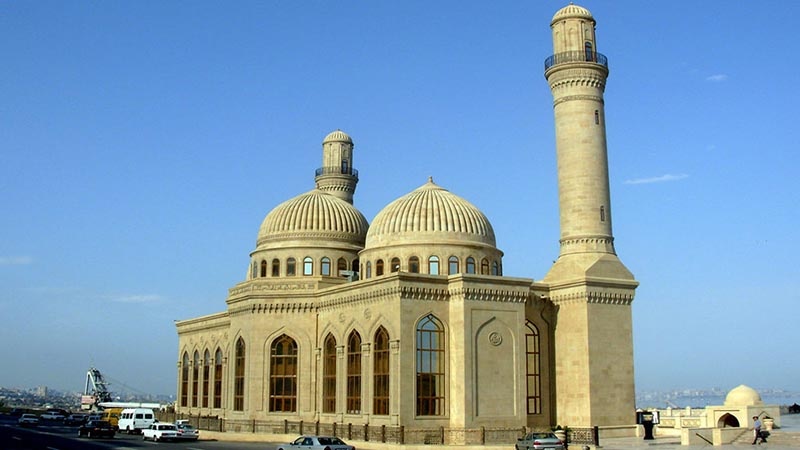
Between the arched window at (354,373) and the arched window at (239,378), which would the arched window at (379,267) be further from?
the arched window at (239,378)

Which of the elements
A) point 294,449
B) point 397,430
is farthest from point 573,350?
point 294,449

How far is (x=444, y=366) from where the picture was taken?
38062 millimetres

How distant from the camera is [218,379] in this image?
4966 cm

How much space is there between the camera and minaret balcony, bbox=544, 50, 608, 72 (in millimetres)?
42688

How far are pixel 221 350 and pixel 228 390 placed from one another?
177 inches

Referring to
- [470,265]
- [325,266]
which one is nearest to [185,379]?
[325,266]

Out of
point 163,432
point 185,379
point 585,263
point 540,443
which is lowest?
point 163,432

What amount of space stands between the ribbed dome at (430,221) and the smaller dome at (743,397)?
14.3m

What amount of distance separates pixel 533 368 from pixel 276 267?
14773mm

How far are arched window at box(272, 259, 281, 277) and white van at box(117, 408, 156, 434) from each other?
9.75m

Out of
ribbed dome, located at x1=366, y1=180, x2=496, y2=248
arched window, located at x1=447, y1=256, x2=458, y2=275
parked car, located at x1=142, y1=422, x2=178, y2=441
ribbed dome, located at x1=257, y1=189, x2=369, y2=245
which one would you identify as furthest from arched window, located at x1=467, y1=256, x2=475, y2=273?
parked car, located at x1=142, y1=422, x2=178, y2=441

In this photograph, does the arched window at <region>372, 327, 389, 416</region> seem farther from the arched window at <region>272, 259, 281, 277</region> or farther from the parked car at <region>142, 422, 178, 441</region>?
the arched window at <region>272, 259, 281, 277</region>

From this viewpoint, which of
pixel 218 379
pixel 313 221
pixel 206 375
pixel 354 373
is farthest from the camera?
pixel 206 375

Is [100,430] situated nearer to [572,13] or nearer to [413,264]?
[413,264]
